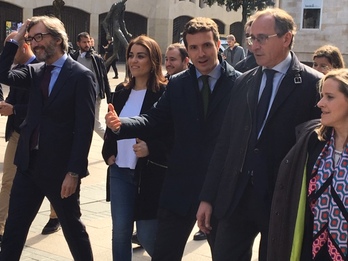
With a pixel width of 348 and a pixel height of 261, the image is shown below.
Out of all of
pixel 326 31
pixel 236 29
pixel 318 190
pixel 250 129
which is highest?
pixel 236 29

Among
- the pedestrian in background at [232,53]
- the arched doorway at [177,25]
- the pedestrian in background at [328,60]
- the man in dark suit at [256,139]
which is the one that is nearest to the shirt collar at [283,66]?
the man in dark suit at [256,139]

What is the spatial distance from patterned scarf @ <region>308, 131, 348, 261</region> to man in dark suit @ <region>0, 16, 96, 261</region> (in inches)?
76.3

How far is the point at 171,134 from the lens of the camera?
4.75 m

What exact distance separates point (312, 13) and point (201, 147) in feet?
102

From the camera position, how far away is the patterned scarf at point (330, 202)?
3.19 m

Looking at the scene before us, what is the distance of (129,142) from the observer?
194 inches

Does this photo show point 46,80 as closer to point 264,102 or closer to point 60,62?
point 60,62

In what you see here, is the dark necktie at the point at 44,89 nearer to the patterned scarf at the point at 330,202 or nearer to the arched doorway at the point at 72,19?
the patterned scarf at the point at 330,202

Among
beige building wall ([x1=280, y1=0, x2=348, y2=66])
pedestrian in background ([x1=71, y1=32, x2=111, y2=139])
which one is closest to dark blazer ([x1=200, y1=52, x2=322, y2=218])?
pedestrian in background ([x1=71, y1=32, x2=111, y2=139])

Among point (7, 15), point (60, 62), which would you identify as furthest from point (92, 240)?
point (7, 15)

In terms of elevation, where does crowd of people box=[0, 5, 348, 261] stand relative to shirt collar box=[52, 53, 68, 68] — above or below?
below

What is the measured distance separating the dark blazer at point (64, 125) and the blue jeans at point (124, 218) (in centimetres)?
27

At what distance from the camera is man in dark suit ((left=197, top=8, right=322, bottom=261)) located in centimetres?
375

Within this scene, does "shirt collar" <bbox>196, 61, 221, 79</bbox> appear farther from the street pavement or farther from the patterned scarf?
the street pavement
